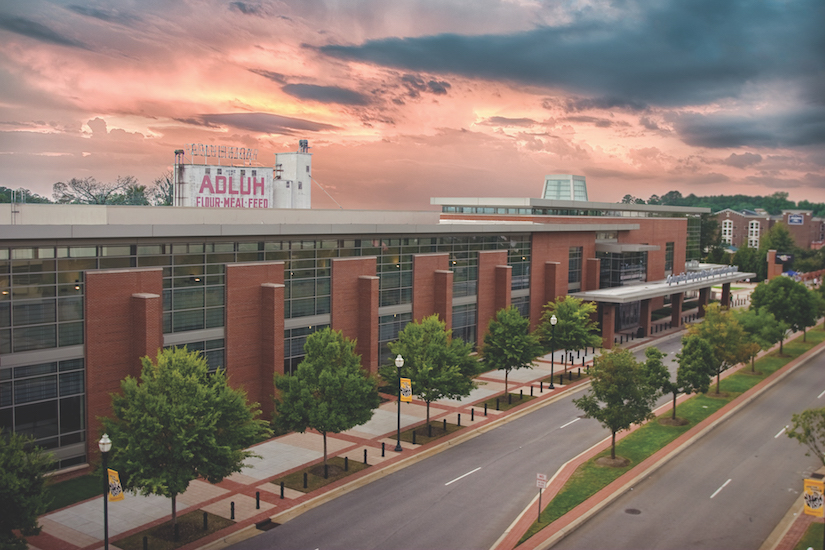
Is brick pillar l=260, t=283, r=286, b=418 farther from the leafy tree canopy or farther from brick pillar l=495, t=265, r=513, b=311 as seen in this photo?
brick pillar l=495, t=265, r=513, b=311

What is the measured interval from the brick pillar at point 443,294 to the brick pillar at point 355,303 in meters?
7.22

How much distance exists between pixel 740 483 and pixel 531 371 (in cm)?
2251

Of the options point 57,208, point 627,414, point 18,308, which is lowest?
point 627,414

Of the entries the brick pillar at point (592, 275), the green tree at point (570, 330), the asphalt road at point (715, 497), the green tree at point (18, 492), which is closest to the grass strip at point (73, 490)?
the green tree at point (18, 492)

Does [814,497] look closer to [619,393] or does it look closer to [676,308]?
[619,393]

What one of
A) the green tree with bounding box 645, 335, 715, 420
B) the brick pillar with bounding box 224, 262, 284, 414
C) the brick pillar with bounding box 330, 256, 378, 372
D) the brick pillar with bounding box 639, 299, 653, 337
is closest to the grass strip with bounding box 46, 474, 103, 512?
the brick pillar with bounding box 224, 262, 284, 414

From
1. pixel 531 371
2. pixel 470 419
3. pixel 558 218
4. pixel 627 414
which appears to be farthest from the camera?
pixel 558 218

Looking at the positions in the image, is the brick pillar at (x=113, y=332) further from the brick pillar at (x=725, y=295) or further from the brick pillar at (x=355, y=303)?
the brick pillar at (x=725, y=295)

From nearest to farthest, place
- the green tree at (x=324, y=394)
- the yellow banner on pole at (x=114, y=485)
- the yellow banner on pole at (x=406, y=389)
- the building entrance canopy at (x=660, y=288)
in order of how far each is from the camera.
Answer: the yellow banner on pole at (x=114, y=485), the green tree at (x=324, y=394), the yellow banner on pole at (x=406, y=389), the building entrance canopy at (x=660, y=288)

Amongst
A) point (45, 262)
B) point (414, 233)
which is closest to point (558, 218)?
point (414, 233)

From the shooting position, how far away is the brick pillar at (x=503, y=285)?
56375 millimetres

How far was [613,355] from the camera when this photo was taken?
33.1 metres

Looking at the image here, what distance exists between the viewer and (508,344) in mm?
43656

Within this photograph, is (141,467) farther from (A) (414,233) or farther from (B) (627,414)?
(A) (414,233)
